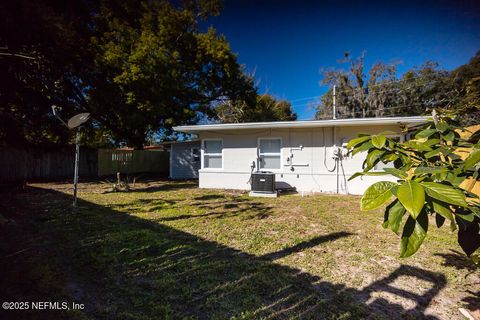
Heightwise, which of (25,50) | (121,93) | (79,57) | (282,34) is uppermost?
(282,34)

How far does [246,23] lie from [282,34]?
2325mm

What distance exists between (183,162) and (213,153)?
5614mm

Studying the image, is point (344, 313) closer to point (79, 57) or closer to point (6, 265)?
point (6, 265)

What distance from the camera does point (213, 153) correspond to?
33.9 feet

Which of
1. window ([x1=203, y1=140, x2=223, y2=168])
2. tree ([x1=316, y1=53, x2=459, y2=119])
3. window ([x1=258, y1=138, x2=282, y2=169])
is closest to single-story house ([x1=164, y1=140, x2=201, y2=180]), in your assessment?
window ([x1=203, y1=140, x2=223, y2=168])

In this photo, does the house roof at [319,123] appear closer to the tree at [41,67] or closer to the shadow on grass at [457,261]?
the shadow on grass at [457,261]

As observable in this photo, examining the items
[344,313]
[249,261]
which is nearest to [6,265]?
[249,261]

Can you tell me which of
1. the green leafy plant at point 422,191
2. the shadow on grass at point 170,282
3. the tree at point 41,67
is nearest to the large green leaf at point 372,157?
the green leafy plant at point 422,191

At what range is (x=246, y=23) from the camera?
11805 millimetres

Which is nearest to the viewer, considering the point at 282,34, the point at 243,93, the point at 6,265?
the point at 6,265

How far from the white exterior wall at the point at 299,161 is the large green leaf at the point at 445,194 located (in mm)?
8091

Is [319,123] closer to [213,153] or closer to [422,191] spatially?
[213,153]

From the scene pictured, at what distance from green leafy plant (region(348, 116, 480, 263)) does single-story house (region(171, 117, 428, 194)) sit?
705cm

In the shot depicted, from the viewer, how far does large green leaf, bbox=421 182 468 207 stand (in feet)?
2.41
